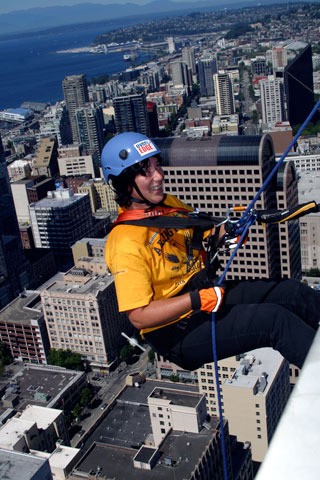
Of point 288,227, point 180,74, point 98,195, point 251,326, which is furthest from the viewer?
point 180,74

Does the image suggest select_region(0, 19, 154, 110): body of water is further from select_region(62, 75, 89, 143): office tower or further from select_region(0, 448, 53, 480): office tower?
select_region(0, 448, 53, 480): office tower

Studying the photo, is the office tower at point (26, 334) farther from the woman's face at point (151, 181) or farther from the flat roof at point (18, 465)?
the woman's face at point (151, 181)

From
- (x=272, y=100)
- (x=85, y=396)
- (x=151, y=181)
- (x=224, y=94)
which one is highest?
(x=151, y=181)

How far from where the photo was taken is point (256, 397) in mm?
6934

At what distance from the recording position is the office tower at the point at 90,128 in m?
24.3

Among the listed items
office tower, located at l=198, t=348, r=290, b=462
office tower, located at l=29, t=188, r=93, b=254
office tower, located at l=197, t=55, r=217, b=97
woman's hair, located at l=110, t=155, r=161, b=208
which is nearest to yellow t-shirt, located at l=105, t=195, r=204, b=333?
woman's hair, located at l=110, t=155, r=161, b=208

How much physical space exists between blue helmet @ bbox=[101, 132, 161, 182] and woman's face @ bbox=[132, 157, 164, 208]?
0.04m

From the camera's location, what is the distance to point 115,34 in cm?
7369

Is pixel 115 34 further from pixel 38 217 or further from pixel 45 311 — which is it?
pixel 45 311

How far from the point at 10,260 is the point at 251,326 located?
41.9 ft

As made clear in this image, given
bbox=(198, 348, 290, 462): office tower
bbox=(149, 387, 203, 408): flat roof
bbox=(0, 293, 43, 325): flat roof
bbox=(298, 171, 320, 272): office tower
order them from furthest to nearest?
bbox=(298, 171, 320, 272): office tower < bbox=(0, 293, 43, 325): flat roof < bbox=(198, 348, 290, 462): office tower < bbox=(149, 387, 203, 408): flat roof

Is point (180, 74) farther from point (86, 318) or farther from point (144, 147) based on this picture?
point (144, 147)

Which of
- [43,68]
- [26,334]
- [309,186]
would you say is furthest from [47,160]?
[43,68]

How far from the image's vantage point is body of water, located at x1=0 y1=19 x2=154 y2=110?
45500 mm
